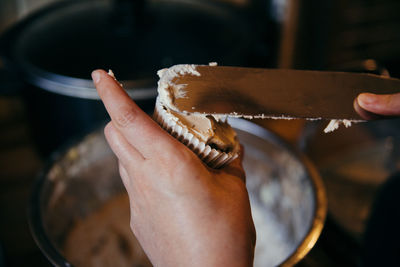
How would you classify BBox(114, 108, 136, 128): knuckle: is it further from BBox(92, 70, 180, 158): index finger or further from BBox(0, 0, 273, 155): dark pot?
BBox(0, 0, 273, 155): dark pot

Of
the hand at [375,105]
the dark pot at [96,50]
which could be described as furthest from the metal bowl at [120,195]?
the hand at [375,105]

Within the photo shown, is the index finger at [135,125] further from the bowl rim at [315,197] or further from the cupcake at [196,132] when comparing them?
the bowl rim at [315,197]

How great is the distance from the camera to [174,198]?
0.47 m

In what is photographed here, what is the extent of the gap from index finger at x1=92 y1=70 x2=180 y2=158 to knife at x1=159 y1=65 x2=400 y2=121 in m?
0.04

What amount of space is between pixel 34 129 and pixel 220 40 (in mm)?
576

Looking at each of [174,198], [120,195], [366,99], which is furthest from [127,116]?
[120,195]

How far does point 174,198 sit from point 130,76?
0.49 metres

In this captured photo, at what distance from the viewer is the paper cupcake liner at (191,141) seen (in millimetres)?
519

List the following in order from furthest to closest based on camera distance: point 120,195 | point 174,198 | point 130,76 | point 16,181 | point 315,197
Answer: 1. point 16,181
2. point 120,195
3. point 130,76
4. point 315,197
5. point 174,198

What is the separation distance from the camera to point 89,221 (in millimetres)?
933

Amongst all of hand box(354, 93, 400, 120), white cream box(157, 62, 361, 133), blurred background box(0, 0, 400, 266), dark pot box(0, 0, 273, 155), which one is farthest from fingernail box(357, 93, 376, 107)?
dark pot box(0, 0, 273, 155)

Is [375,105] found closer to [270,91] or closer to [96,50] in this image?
[270,91]

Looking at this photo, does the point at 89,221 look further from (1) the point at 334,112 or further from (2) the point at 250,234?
(1) the point at 334,112

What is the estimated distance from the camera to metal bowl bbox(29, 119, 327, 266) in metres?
0.74
